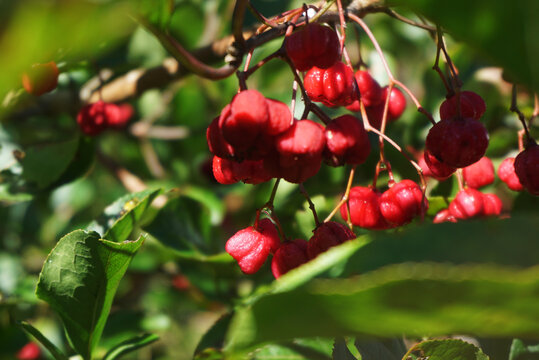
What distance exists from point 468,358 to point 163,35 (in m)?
0.73

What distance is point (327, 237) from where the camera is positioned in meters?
1.03

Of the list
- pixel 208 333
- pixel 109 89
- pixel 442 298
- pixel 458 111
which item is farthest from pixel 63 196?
pixel 442 298

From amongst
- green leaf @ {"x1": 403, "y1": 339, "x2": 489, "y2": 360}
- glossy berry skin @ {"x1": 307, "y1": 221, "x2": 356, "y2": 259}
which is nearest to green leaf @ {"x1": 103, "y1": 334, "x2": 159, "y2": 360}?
glossy berry skin @ {"x1": 307, "y1": 221, "x2": 356, "y2": 259}

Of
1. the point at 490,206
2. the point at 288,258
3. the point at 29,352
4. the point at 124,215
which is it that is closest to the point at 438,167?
the point at 490,206

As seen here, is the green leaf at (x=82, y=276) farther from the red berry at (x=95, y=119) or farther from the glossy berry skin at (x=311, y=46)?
the red berry at (x=95, y=119)

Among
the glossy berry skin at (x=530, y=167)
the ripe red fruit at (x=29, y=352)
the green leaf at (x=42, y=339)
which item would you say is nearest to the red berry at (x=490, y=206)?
the glossy berry skin at (x=530, y=167)

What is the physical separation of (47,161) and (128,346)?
63 centimetres

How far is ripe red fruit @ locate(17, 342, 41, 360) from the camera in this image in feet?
6.22

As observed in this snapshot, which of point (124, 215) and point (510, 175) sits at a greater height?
point (124, 215)

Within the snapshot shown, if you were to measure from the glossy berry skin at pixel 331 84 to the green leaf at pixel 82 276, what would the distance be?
16.2 inches

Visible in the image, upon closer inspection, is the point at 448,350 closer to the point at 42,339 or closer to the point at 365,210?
the point at 365,210

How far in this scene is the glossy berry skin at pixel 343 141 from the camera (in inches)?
39.1

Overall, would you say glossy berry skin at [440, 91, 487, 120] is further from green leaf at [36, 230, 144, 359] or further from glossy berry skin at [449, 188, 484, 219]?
green leaf at [36, 230, 144, 359]

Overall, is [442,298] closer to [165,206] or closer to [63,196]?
[165,206]
